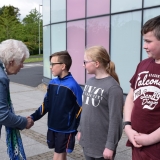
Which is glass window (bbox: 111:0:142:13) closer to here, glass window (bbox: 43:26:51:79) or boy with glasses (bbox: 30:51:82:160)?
glass window (bbox: 43:26:51:79)

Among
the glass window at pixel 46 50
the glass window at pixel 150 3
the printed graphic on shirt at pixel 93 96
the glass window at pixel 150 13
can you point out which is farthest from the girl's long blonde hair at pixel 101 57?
the glass window at pixel 46 50

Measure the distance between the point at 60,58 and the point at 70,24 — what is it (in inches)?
326

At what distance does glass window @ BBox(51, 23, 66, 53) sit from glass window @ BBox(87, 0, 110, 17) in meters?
1.95

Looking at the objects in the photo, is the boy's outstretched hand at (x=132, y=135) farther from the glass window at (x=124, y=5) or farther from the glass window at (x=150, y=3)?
the glass window at (x=124, y=5)

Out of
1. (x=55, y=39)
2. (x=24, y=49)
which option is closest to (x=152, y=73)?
(x=24, y=49)

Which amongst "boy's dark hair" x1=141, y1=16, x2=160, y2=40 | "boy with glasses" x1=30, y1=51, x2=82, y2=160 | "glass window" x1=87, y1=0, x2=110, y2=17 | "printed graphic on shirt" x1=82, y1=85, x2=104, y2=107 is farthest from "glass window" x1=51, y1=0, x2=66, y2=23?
"boy's dark hair" x1=141, y1=16, x2=160, y2=40

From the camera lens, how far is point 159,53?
192cm

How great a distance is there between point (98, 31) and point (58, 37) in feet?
9.70

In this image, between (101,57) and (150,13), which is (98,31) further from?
(101,57)

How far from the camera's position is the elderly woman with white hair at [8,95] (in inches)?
92.9

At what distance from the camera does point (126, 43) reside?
8352 millimetres

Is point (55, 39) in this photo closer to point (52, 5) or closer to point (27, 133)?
point (52, 5)

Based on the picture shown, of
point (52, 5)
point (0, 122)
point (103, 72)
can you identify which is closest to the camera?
point (0, 122)

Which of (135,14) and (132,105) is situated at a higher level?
(135,14)
